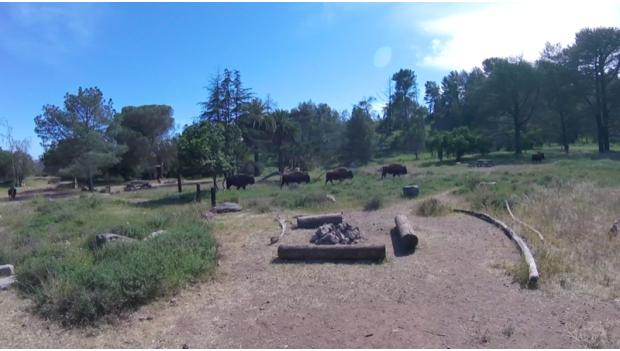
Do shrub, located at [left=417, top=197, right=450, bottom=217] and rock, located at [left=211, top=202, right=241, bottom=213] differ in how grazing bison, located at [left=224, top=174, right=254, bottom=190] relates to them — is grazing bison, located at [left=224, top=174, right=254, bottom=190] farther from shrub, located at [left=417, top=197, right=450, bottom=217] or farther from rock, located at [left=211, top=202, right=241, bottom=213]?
shrub, located at [left=417, top=197, right=450, bottom=217]

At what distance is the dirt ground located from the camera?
5.67m

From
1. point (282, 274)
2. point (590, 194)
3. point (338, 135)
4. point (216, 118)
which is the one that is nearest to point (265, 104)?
point (216, 118)

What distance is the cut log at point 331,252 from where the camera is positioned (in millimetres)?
9367

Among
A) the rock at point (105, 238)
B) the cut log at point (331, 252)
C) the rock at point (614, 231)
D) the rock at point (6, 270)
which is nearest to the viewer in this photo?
the rock at point (6, 270)

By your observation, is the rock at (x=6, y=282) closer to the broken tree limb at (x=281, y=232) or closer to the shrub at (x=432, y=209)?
the broken tree limb at (x=281, y=232)

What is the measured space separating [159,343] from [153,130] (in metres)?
54.0

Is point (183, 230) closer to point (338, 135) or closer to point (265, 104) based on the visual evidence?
point (265, 104)

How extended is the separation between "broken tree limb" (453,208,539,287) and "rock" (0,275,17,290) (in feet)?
29.7

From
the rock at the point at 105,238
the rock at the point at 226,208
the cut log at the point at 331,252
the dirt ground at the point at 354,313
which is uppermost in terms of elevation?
the rock at the point at 105,238

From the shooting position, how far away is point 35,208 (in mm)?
22266

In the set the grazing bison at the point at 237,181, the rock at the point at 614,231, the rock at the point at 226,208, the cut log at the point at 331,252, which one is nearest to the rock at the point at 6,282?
the cut log at the point at 331,252

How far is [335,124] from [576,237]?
5706cm

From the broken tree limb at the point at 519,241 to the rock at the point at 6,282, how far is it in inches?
357

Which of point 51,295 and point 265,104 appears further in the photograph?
point 265,104
